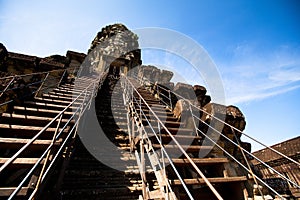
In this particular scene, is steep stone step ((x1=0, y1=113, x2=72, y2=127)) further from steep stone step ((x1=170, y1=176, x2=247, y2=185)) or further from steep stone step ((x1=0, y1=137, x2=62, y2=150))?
steep stone step ((x1=170, y1=176, x2=247, y2=185))

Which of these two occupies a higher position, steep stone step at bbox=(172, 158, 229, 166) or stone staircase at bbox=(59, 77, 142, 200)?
steep stone step at bbox=(172, 158, 229, 166)

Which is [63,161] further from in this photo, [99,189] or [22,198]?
[22,198]

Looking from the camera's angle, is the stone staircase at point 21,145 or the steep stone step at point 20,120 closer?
the stone staircase at point 21,145

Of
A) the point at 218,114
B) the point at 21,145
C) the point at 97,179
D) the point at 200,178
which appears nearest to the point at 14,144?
the point at 21,145

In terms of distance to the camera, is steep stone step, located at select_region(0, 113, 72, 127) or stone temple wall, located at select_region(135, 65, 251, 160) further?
stone temple wall, located at select_region(135, 65, 251, 160)

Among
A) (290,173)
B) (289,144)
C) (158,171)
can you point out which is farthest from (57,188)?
(289,144)

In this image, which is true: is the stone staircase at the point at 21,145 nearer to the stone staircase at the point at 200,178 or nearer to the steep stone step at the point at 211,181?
the stone staircase at the point at 200,178

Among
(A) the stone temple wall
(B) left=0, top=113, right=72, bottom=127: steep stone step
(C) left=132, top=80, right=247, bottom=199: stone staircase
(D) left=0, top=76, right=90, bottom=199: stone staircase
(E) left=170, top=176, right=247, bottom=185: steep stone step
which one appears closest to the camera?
(D) left=0, top=76, right=90, bottom=199: stone staircase

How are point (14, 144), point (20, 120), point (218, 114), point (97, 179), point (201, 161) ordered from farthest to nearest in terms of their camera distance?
1. point (218, 114)
2. point (20, 120)
3. point (97, 179)
4. point (201, 161)
5. point (14, 144)

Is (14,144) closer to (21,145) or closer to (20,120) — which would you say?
(21,145)

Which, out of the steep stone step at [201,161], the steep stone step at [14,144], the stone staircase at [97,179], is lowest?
the stone staircase at [97,179]

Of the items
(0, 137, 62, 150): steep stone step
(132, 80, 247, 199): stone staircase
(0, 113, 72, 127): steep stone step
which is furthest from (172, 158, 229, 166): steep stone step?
(0, 113, 72, 127): steep stone step

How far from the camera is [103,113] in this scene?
523cm

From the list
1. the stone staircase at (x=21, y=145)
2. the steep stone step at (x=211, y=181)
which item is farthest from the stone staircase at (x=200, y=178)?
the stone staircase at (x=21, y=145)
